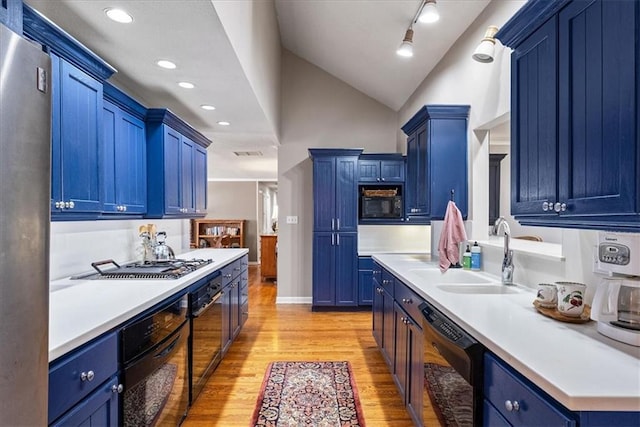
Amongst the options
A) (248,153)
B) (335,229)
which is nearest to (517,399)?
(335,229)

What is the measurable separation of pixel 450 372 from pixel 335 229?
3.23 m

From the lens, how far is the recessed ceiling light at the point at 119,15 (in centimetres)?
168

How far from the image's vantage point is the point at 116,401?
1.36m

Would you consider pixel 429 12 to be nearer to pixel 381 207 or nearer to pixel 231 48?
pixel 231 48

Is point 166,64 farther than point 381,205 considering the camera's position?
No

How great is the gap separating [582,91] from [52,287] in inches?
106

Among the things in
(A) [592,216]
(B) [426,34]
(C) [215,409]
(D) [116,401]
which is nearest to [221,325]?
(C) [215,409]

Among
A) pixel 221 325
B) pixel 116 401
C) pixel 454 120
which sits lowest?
pixel 221 325

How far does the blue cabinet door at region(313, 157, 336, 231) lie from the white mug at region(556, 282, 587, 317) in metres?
3.31

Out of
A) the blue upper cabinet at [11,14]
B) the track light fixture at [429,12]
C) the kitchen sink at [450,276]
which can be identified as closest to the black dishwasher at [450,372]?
the kitchen sink at [450,276]

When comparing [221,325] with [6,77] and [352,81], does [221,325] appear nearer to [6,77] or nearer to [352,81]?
[6,77]

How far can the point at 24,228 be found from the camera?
2.68 ft

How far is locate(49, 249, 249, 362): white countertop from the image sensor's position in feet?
3.83

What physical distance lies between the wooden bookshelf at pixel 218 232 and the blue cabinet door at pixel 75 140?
7.32m
